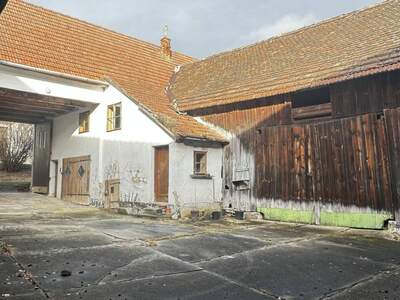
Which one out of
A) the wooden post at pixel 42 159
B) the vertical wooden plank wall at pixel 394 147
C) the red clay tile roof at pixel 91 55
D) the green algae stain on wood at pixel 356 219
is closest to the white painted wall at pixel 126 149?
the red clay tile roof at pixel 91 55

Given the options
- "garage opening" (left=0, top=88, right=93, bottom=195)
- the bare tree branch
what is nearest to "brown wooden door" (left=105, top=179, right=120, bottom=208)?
"garage opening" (left=0, top=88, right=93, bottom=195)

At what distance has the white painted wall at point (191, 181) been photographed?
12.4 meters

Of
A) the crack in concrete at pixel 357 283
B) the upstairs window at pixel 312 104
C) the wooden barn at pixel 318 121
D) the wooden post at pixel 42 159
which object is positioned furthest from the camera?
the wooden post at pixel 42 159

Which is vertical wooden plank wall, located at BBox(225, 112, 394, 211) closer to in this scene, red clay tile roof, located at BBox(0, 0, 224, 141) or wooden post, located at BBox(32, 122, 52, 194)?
red clay tile roof, located at BBox(0, 0, 224, 141)

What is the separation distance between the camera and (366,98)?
10.3 m

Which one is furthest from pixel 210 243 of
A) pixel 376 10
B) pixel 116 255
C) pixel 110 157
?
pixel 376 10

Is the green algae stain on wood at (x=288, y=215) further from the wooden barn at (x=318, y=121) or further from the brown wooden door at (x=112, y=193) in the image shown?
the brown wooden door at (x=112, y=193)

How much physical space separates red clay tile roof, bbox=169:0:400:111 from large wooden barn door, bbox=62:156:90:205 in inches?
216

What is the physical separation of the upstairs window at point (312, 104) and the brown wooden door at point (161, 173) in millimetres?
4911

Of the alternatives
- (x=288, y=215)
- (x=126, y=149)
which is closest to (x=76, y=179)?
(x=126, y=149)

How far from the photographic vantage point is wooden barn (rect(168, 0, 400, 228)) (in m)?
9.96

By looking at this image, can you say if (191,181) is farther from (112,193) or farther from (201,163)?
(112,193)

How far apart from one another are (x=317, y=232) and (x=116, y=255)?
5.96 m

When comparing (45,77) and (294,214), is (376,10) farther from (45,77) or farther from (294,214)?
(45,77)
